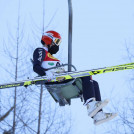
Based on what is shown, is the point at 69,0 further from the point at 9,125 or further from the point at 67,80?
the point at 9,125

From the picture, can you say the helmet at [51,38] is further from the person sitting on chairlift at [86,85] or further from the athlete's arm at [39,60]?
the athlete's arm at [39,60]

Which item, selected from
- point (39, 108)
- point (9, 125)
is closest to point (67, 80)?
point (39, 108)

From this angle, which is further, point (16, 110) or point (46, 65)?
point (16, 110)

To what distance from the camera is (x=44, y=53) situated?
548 centimetres

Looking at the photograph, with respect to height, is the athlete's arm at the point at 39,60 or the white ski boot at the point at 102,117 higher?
the athlete's arm at the point at 39,60

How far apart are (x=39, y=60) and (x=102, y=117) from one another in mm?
1267

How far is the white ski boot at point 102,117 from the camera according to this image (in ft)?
17.5

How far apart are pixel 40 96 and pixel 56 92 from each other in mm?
4698

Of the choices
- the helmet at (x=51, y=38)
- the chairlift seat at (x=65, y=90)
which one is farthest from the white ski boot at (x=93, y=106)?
the helmet at (x=51, y=38)

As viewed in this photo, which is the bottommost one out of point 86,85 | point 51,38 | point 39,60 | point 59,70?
point 86,85

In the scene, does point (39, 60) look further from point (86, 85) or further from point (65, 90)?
point (86, 85)

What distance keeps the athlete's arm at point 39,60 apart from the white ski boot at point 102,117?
1039 millimetres

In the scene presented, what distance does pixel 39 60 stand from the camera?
5402mm

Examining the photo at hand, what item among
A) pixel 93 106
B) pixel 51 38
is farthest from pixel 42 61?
pixel 93 106
